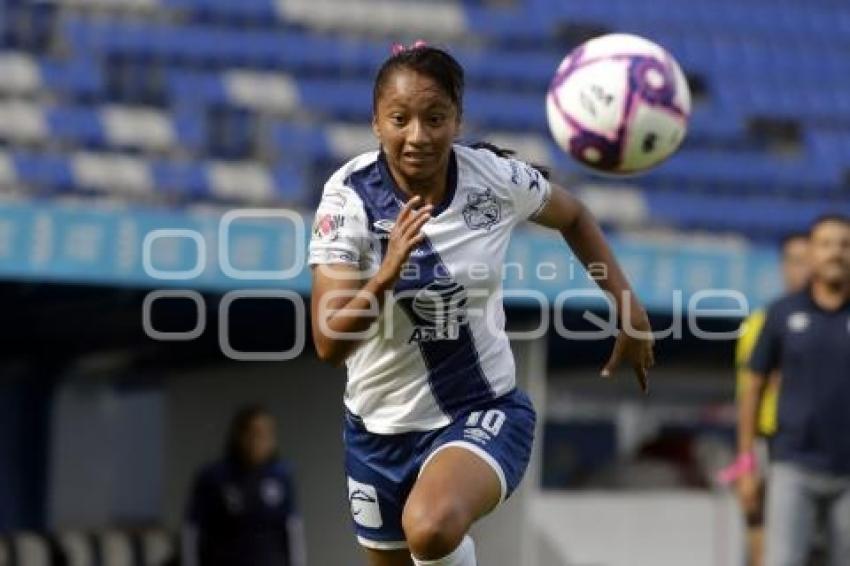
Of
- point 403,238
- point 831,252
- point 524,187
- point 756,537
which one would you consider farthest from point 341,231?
point 756,537

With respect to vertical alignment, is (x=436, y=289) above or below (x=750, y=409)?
above

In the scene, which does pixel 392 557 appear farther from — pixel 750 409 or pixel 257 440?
pixel 257 440

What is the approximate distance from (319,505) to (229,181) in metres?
4.17

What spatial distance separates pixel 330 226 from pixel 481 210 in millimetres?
499

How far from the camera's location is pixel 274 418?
574 inches

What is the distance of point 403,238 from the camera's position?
529cm

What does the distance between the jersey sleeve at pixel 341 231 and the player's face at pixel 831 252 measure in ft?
12.2

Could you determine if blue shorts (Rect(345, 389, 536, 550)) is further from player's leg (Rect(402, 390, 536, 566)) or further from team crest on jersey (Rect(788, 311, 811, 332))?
team crest on jersey (Rect(788, 311, 811, 332))

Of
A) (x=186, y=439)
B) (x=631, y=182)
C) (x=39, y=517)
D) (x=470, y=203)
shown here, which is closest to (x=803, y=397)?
(x=470, y=203)

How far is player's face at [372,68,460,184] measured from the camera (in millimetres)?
5652

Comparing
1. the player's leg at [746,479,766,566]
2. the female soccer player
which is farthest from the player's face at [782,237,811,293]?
the female soccer player

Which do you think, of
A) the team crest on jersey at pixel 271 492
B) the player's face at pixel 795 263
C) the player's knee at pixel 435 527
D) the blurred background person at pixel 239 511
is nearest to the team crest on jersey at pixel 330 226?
the player's knee at pixel 435 527

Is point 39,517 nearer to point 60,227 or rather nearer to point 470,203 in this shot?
point 60,227

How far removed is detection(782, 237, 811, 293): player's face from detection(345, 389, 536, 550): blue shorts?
14.4ft
